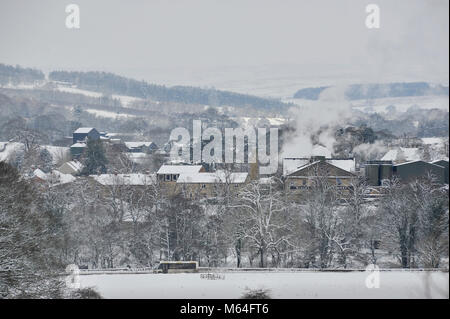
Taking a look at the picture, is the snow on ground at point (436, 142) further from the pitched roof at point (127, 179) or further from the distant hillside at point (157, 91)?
the distant hillside at point (157, 91)

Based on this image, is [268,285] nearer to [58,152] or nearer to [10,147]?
[10,147]

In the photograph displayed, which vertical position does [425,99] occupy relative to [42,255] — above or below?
above

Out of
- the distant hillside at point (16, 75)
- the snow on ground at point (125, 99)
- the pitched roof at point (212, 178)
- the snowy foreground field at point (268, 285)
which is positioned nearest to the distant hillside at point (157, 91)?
the snow on ground at point (125, 99)

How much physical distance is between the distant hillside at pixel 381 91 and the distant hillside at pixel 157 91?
10.2 meters

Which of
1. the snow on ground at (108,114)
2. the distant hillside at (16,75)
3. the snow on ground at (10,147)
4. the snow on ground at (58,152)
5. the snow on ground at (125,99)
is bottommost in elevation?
the snow on ground at (58,152)

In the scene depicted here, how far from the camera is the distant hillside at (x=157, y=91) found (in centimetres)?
4519

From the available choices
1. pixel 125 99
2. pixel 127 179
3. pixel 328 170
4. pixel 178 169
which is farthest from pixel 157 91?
pixel 328 170

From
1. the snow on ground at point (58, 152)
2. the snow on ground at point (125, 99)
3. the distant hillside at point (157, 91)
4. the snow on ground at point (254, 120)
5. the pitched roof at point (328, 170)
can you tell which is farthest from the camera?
the snow on ground at point (125, 99)

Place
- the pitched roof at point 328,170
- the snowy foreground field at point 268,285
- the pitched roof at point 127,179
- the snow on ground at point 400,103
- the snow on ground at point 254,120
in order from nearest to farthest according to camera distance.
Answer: the snowy foreground field at point 268,285 → the pitched roof at point 328,170 → the pitched roof at point 127,179 → the snow on ground at point 400,103 → the snow on ground at point 254,120

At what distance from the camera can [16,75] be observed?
64562 mm
